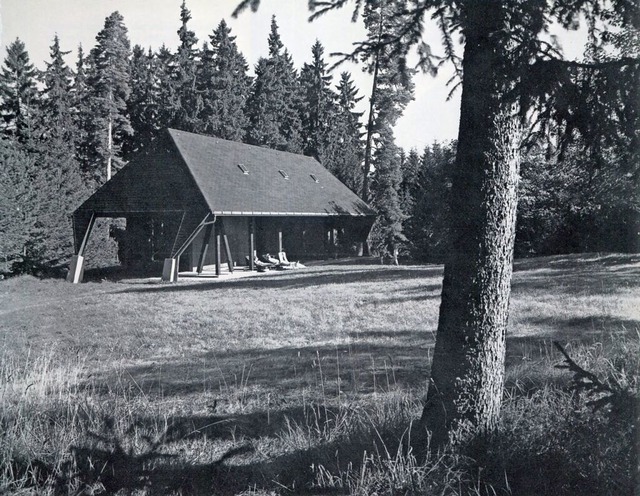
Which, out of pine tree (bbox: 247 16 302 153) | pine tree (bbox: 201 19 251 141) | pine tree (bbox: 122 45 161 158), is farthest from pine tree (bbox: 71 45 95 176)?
pine tree (bbox: 247 16 302 153)

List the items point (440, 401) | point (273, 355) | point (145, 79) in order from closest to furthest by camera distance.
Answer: point (440, 401) < point (273, 355) < point (145, 79)

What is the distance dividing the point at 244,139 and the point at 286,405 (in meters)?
43.3

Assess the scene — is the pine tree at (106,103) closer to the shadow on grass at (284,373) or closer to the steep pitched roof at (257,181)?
the steep pitched roof at (257,181)

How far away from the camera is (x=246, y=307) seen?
41.8 feet

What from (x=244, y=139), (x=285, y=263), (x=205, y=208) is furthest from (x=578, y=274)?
(x=244, y=139)

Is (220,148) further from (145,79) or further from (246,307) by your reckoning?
(145,79)

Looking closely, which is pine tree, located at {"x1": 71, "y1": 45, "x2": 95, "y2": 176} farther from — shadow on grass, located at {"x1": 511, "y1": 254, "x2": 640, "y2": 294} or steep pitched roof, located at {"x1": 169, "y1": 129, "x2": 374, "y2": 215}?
shadow on grass, located at {"x1": 511, "y1": 254, "x2": 640, "y2": 294}

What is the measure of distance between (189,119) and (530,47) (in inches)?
1586

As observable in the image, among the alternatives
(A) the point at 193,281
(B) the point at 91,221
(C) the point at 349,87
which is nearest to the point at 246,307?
(A) the point at 193,281

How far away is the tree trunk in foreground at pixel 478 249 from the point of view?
407 centimetres

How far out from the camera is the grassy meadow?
12.6ft

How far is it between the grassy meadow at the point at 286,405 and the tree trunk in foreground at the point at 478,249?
365mm

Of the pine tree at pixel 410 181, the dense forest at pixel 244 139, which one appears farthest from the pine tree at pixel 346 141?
the pine tree at pixel 410 181

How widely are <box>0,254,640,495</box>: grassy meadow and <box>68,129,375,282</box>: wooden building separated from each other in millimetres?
9032
